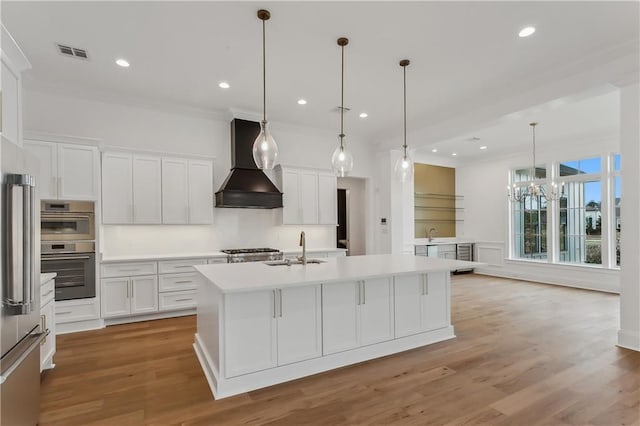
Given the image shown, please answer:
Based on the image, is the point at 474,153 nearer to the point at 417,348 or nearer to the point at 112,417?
the point at 417,348

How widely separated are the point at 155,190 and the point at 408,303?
12.2ft

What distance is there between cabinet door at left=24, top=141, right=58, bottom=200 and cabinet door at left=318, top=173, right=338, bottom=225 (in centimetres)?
378

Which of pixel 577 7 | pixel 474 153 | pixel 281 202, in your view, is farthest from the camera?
pixel 474 153

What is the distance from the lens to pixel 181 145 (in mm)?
5113

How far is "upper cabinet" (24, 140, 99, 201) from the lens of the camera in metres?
3.83

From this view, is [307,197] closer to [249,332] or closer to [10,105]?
[249,332]

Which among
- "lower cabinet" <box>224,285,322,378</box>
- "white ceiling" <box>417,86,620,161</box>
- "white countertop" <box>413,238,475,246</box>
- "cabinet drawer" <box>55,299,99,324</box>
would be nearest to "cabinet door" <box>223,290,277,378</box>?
"lower cabinet" <box>224,285,322,378</box>

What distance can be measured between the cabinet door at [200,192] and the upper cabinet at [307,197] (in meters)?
1.22

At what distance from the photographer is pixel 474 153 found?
8156 millimetres

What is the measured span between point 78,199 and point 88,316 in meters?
1.44

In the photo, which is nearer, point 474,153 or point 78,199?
point 78,199

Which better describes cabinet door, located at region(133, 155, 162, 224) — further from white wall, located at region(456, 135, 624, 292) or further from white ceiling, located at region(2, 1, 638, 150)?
white wall, located at region(456, 135, 624, 292)

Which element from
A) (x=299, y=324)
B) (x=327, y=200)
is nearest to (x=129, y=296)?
(x=299, y=324)

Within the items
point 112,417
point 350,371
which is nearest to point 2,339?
point 112,417
